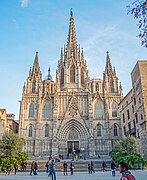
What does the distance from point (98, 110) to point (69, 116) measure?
664 centimetres

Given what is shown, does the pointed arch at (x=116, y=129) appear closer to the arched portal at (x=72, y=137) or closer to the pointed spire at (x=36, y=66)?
the arched portal at (x=72, y=137)

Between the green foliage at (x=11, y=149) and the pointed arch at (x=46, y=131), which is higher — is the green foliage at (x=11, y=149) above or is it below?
below

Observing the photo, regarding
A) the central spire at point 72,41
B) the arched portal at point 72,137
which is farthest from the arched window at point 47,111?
the central spire at point 72,41

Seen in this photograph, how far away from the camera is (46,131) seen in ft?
135

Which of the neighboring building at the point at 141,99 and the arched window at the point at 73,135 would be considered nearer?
the neighboring building at the point at 141,99

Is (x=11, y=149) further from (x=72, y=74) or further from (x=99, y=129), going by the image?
(x=72, y=74)

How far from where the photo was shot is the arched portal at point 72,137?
3956cm

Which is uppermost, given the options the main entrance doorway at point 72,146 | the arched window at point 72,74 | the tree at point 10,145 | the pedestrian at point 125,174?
the arched window at point 72,74

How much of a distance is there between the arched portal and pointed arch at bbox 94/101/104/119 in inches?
162

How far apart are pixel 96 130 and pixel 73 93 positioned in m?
9.50

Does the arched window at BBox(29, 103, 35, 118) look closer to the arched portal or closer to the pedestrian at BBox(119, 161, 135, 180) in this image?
the arched portal

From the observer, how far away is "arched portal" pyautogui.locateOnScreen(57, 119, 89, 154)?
39562mm

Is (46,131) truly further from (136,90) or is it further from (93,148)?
(136,90)

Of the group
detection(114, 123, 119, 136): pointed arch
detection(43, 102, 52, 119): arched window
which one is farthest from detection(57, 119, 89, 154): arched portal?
detection(114, 123, 119, 136): pointed arch
